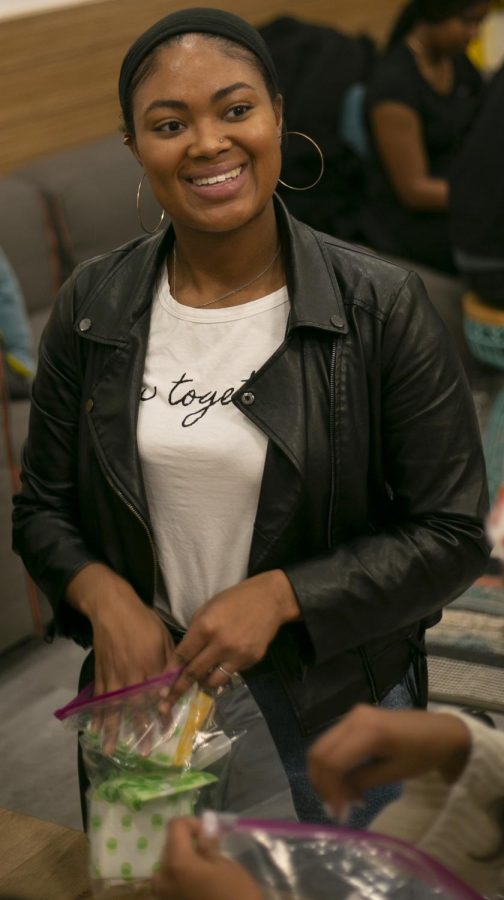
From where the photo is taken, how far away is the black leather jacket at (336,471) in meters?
1.45

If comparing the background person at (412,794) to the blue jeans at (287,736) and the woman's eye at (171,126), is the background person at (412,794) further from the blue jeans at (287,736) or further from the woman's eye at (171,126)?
the woman's eye at (171,126)

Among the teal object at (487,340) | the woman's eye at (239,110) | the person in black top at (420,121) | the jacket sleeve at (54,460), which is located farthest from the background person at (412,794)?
the person in black top at (420,121)

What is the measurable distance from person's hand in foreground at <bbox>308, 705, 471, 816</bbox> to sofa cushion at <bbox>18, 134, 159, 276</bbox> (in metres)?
3.05

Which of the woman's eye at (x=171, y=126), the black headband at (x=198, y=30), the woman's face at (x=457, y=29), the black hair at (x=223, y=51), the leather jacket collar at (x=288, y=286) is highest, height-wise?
the black headband at (x=198, y=30)

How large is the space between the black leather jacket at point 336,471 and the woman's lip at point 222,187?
111mm

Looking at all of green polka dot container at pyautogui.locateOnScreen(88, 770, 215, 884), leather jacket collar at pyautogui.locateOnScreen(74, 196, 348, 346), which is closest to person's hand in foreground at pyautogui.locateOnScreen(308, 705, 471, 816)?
green polka dot container at pyautogui.locateOnScreen(88, 770, 215, 884)

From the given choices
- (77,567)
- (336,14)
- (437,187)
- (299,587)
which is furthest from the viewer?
(336,14)

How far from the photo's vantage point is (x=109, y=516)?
1.57 meters

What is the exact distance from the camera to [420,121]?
4.44m

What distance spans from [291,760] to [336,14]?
455 centimetres

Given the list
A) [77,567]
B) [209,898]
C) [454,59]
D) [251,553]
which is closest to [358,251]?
[251,553]

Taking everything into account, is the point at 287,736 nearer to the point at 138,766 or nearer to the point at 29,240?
the point at 138,766

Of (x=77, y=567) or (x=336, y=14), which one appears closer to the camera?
(x=77, y=567)

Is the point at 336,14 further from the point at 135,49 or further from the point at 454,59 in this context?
the point at 135,49
